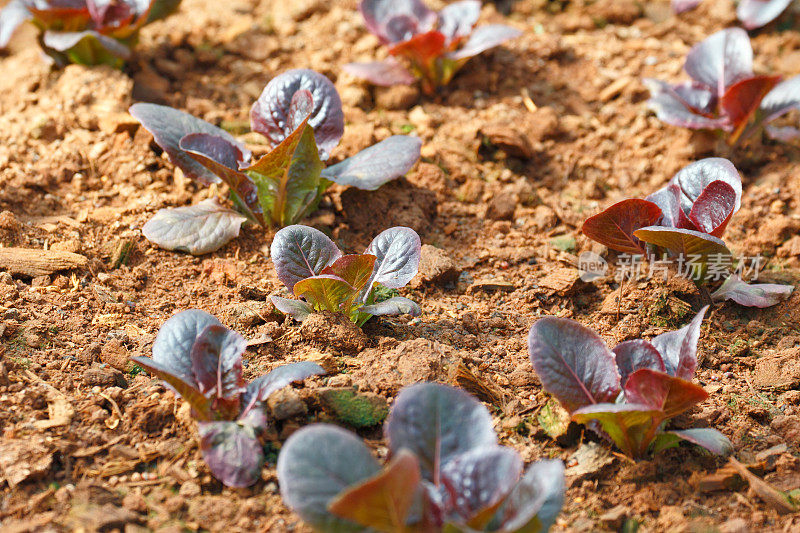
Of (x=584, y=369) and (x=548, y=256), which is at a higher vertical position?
(x=584, y=369)

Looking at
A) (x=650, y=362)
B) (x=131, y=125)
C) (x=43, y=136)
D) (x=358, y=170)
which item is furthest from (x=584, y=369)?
(x=43, y=136)

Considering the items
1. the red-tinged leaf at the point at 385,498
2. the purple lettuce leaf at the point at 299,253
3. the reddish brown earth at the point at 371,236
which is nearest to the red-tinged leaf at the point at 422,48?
the reddish brown earth at the point at 371,236

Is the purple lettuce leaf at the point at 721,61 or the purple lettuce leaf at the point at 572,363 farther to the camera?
the purple lettuce leaf at the point at 721,61

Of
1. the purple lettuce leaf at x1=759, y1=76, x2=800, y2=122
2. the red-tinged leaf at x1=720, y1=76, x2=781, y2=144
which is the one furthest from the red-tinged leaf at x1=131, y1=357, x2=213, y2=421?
the purple lettuce leaf at x1=759, y1=76, x2=800, y2=122

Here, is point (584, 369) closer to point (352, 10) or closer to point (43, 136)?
point (43, 136)

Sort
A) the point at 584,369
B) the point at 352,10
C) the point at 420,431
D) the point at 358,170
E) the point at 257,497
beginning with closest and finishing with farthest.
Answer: the point at 420,431 < the point at 257,497 < the point at 584,369 < the point at 358,170 < the point at 352,10

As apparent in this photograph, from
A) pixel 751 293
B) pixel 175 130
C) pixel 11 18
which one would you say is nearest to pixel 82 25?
pixel 11 18

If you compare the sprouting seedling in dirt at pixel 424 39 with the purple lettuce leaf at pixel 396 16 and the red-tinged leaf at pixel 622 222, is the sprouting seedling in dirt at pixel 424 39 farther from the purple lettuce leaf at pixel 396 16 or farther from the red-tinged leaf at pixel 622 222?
the red-tinged leaf at pixel 622 222
